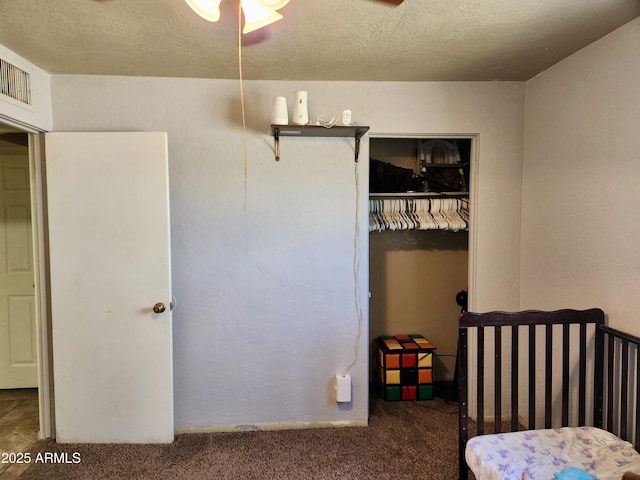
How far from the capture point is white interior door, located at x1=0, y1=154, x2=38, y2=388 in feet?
9.84

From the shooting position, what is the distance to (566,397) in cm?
181

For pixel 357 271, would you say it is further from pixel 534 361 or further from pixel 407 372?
pixel 534 361

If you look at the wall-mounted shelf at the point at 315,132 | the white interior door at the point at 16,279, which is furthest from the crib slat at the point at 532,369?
the white interior door at the point at 16,279

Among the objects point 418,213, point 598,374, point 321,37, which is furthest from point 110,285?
point 598,374

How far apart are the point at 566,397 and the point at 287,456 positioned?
1.54 metres

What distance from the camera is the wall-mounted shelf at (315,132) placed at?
7.15 feet

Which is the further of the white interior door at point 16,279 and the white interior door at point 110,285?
the white interior door at point 16,279

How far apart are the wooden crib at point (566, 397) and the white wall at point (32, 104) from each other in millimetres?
2562

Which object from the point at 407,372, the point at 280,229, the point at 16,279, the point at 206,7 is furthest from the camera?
the point at 16,279

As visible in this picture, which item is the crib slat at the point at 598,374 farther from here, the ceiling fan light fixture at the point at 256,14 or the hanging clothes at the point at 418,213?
the ceiling fan light fixture at the point at 256,14

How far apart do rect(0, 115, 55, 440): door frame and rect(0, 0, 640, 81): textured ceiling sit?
0.55 metres

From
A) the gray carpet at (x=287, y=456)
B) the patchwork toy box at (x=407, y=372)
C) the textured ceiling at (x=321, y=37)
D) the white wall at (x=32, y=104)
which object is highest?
the textured ceiling at (x=321, y=37)

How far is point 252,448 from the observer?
223cm

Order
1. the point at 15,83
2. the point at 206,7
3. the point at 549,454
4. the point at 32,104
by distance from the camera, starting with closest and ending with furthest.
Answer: the point at 206,7, the point at 549,454, the point at 15,83, the point at 32,104
